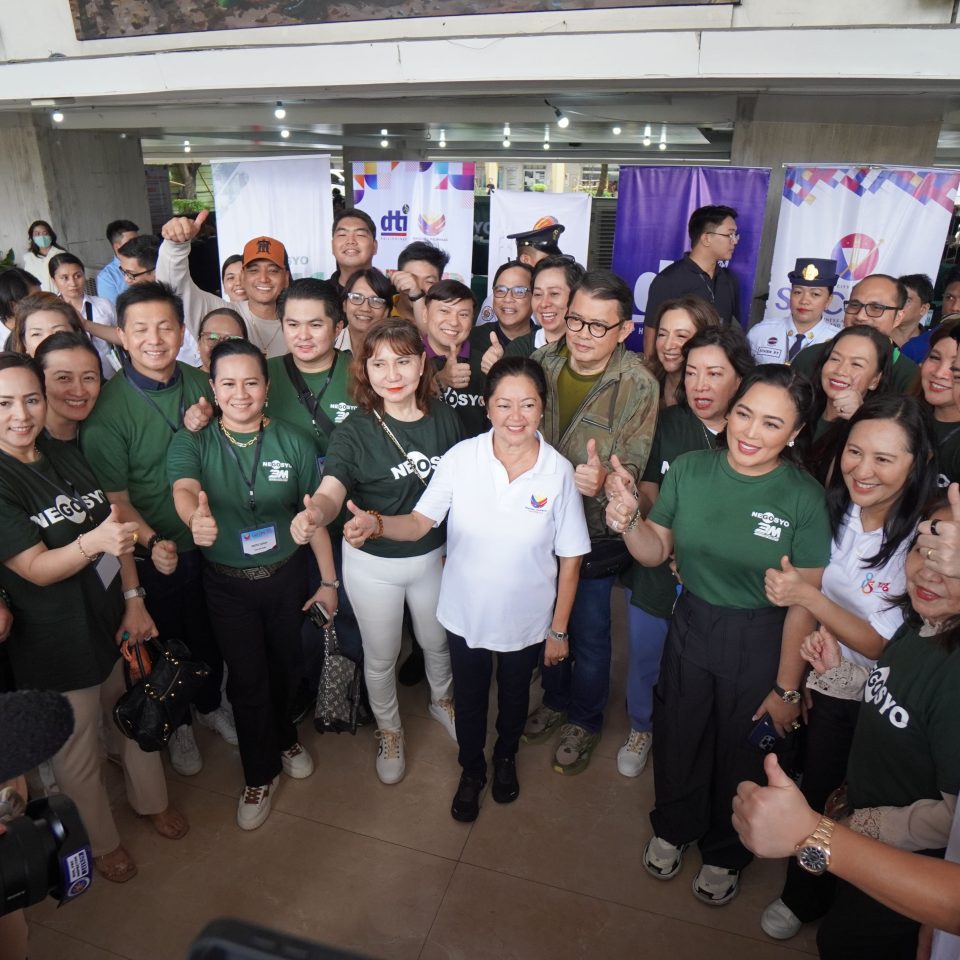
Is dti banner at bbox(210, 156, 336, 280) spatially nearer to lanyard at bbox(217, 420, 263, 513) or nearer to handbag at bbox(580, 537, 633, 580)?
lanyard at bbox(217, 420, 263, 513)

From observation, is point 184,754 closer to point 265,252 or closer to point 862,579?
point 265,252

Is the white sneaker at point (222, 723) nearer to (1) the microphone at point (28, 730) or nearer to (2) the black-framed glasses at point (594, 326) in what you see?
(2) the black-framed glasses at point (594, 326)

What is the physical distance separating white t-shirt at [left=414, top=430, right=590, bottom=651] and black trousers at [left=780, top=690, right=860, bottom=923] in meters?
0.91

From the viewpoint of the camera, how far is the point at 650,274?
6.47 m

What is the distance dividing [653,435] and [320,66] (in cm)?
533

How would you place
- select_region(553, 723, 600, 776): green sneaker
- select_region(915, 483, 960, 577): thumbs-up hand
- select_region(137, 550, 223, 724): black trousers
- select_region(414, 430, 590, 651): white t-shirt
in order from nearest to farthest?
select_region(915, 483, 960, 577): thumbs-up hand
select_region(414, 430, 590, 651): white t-shirt
select_region(137, 550, 223, 724): black trousers
select_region(553, 723, 600, 776): green sneaker

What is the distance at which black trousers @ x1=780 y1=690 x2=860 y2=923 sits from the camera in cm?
222

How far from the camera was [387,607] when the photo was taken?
9.10 ft

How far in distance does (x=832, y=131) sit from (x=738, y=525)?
6.02 meters

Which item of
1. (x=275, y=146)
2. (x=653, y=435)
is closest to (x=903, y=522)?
(x=653, y=435)

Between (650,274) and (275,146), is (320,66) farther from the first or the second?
(275,146)

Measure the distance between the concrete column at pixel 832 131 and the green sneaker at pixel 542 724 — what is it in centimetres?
564

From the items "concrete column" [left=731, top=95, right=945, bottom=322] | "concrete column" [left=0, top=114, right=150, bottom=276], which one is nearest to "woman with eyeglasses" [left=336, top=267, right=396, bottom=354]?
"concrete column" [left=731, top=95, right=945, bottom=322]

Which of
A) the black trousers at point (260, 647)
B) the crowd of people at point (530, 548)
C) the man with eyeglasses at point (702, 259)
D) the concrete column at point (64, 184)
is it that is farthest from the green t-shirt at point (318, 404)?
the concrete column at point (64, 184)
